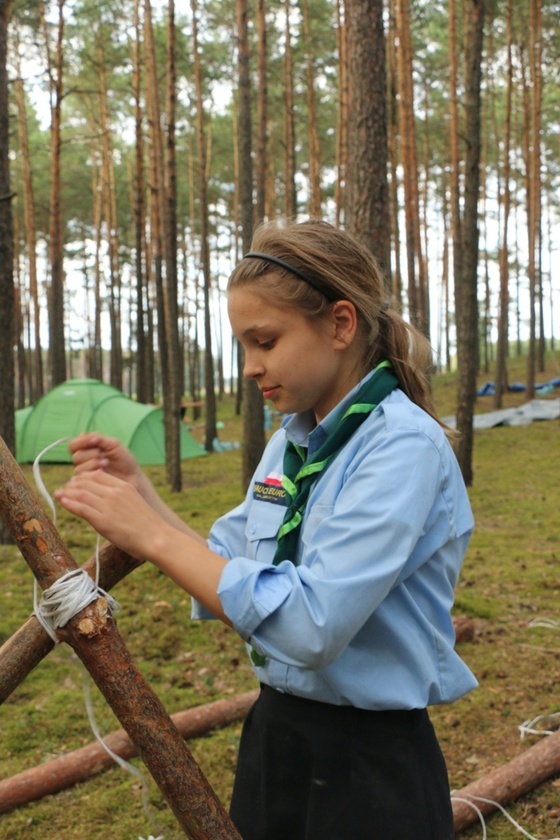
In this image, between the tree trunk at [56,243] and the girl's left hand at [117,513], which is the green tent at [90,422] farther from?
the girl's left hand at [117,513]

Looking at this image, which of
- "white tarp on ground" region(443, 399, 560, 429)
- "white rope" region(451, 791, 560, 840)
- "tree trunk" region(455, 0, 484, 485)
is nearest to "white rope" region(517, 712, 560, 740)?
"white rope" region(451, 791, 560, 840)

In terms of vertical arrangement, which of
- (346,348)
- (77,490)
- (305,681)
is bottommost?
(305,681)

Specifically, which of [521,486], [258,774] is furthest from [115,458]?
[521,486]

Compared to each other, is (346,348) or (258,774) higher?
(346,348)

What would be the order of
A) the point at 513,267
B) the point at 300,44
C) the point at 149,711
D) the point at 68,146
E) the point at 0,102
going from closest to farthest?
the point at 149,711 → the point at 0,102 → the point at 300,44 → the point at 68,146 → the point at 513,267

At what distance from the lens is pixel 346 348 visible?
1.54 m

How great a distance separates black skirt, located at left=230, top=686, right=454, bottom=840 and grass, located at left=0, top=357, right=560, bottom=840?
500 millimetres

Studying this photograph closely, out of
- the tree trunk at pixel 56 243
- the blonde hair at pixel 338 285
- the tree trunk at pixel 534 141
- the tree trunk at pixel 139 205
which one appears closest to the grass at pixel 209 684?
the blonde hair at pixel 338 285

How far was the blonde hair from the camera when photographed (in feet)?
4.91

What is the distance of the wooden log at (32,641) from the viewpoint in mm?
1542

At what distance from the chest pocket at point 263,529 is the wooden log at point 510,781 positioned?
1.83 m

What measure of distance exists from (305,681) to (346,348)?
2.05 ft

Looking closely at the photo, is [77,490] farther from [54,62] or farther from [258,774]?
[54,62]

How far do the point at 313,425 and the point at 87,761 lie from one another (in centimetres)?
241
